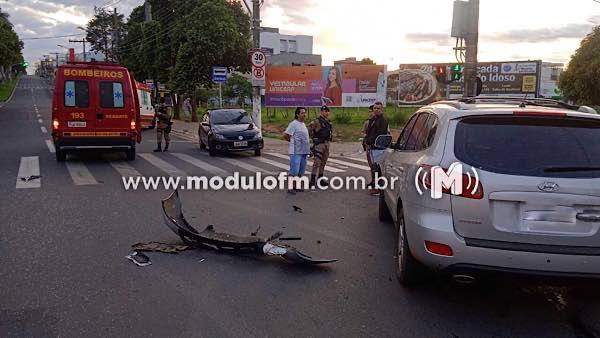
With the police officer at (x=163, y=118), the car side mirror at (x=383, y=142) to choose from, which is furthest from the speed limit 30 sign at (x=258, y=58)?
the car side mirror at (x=383, y=142)

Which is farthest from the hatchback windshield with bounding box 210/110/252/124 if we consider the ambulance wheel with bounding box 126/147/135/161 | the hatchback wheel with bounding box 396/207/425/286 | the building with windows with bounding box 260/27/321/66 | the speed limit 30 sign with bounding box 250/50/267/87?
the building with windows with bounding box 260/27/321/66

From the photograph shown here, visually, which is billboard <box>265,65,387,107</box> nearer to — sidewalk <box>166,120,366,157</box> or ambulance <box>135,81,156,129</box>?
ambulance <box>135,81,156,129</box>

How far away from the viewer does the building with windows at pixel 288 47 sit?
87.2m

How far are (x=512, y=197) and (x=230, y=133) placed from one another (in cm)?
1244

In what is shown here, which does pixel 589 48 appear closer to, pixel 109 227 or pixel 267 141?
pixel 267 141

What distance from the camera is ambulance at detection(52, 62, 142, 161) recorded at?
13086 mm

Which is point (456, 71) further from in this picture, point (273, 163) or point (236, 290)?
point (236, 290)

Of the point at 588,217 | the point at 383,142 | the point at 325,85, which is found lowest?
the point at 588,217

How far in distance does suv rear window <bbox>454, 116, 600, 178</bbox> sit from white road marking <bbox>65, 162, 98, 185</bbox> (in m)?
8.39

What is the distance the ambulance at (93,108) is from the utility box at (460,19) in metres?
8.62

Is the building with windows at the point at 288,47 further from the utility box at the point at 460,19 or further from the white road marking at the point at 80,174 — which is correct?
the white road marking at the point at 80,174

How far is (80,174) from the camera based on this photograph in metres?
11.6

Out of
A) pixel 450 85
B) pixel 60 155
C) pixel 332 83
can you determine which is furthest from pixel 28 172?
pixel 450 85

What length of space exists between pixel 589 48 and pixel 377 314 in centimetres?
3502
